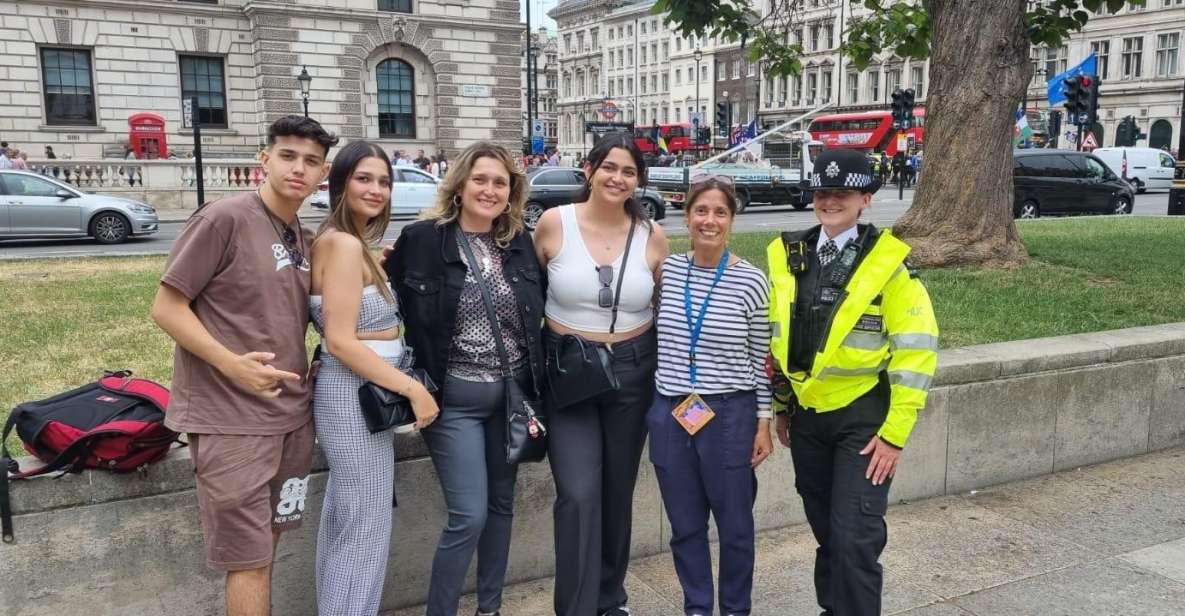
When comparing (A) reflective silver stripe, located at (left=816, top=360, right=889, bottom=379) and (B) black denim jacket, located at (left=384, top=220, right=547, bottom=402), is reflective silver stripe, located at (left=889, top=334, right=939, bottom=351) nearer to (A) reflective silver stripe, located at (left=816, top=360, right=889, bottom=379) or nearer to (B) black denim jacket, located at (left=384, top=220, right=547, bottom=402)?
(A) reflective silver stripe, located at (left=816, top=360, right=889, bottom=379)

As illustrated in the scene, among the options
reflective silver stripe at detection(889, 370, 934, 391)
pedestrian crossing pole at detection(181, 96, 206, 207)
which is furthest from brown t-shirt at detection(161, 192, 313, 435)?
pedestrian crossing pole at detection(181, 96, 206, 207)

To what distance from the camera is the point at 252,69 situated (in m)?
34.1

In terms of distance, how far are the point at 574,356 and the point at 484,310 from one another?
1.19ft

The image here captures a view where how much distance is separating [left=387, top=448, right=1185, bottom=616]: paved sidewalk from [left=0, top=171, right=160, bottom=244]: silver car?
55.8 ft

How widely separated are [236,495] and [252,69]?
3480 centimetres

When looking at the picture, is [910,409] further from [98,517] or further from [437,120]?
[437,120]

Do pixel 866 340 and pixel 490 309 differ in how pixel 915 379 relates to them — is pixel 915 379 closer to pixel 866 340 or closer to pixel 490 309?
pixel 866 340

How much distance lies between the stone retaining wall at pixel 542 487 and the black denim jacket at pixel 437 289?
791 mm

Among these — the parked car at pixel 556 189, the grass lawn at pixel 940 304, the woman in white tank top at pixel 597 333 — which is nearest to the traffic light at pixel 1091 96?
the parked car at pixel 556 189

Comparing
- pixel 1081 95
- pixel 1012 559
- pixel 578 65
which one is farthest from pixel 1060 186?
pixel 578 65

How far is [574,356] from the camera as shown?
3256 millimetres

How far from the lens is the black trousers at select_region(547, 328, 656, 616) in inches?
135

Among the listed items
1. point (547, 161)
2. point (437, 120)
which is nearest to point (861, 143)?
point (547, 161)

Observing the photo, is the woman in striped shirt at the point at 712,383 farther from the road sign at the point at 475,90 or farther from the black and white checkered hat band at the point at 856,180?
the road sign at the point at 475,90
